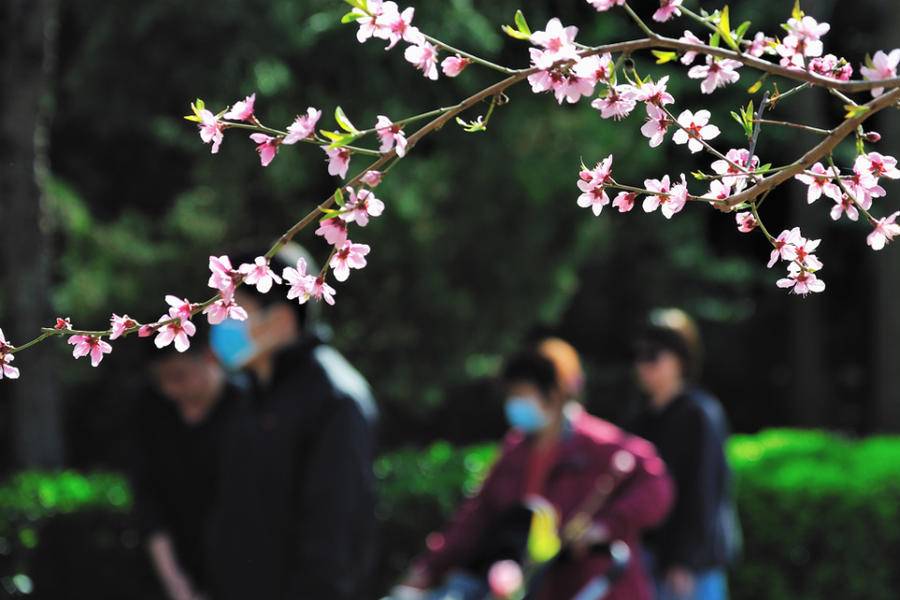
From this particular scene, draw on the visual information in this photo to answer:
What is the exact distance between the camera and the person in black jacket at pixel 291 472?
14.6ft

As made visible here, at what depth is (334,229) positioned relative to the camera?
6.37 feet

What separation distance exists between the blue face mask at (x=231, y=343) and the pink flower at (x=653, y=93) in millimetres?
2975

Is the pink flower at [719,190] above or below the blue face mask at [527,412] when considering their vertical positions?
below

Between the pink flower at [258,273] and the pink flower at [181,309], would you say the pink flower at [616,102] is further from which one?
the pink flower at [181,309]

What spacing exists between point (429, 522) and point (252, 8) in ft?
10.9

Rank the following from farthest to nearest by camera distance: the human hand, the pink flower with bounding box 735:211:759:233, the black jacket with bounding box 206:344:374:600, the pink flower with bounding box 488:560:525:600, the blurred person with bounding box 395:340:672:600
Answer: the human hand, the blurred person with bounding box 395:340:672:600, the black jacket with bounding box 206:344:374:600, the pink flower with bounding box 488:560:525:600, the pink flower with bounding box 735:211:759:233

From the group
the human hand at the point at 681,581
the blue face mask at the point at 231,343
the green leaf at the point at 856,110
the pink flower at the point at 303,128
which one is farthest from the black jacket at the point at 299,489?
the green leaf at the point at 856,110

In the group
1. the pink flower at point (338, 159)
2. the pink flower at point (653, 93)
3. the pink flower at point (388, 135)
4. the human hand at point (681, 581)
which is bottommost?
the human hand at point (681, 581)

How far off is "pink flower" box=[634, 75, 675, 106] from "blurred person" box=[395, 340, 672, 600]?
292 cm

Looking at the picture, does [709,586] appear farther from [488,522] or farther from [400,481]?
[400,481]

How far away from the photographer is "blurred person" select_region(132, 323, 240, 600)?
5.48 metres

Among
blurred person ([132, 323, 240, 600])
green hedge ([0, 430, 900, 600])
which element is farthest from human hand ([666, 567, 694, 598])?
blurred person ([132, 323, 240, 600])

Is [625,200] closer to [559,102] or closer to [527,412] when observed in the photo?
[559,102]

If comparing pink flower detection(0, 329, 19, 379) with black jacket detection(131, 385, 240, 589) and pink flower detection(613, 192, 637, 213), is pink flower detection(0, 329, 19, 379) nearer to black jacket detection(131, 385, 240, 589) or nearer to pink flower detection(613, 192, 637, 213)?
pink flower detection(613, 192, 637, 213)
